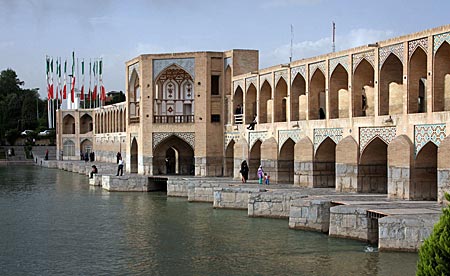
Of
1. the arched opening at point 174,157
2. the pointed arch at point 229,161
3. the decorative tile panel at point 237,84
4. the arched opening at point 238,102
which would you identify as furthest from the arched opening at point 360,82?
the arched opening at point 174,157

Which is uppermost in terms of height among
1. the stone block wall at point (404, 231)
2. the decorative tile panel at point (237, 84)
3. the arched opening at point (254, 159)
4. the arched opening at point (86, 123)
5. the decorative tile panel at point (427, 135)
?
the decorative tile panel at point (237, 84)

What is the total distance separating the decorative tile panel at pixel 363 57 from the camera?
719 inches

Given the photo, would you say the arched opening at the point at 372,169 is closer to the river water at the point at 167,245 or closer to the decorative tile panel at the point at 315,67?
the river water at the point at 167,245

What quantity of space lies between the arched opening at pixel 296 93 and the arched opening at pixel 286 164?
1.09m

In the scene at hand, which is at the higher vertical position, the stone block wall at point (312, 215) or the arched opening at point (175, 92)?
the arched opening at point (175, 92)

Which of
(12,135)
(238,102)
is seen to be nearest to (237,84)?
(238,102)

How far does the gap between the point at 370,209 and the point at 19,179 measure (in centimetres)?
2551

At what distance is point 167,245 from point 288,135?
30.0ft

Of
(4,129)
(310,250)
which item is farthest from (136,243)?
(4,129)

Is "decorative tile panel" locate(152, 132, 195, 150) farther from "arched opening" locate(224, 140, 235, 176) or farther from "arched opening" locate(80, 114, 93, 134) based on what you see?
"arched opening" locate(80, 114, 93, 134)

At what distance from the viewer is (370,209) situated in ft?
46.6

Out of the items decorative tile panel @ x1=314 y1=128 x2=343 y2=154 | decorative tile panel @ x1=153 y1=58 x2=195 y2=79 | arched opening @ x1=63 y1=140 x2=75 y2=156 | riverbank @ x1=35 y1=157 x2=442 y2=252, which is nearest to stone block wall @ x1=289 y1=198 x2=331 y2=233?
riverbank @ x1=35 y1=157 x2=442 y2=252

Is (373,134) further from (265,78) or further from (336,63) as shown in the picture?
(265,78)

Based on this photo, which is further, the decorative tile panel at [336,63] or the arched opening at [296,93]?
the arched opening at [296,93]
